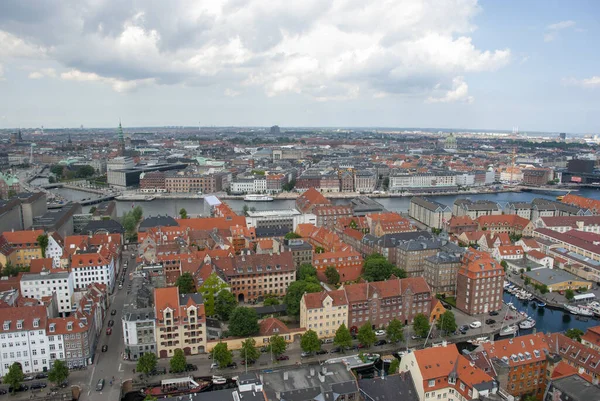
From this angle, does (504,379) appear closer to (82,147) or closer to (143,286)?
(143,286)

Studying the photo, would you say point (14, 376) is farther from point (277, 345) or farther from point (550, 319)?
point (550, 319)

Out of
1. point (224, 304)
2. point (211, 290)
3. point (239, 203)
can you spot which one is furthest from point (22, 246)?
point (239, 203)

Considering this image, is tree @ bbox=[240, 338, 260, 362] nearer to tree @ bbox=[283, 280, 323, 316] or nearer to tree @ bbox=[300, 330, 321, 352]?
tree @ bbox=[300, 330, 321, 352]

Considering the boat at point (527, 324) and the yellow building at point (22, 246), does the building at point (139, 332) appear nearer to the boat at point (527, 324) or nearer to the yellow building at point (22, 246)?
the yellow building at point (22, 246)

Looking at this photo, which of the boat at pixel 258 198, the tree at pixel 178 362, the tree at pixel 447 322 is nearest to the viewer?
the tree at pixel 178 362

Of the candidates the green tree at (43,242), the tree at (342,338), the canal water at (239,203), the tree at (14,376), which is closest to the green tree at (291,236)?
the tree at (342,338)

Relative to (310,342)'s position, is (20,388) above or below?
below

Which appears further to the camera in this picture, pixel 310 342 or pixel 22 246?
pixel 22 246
